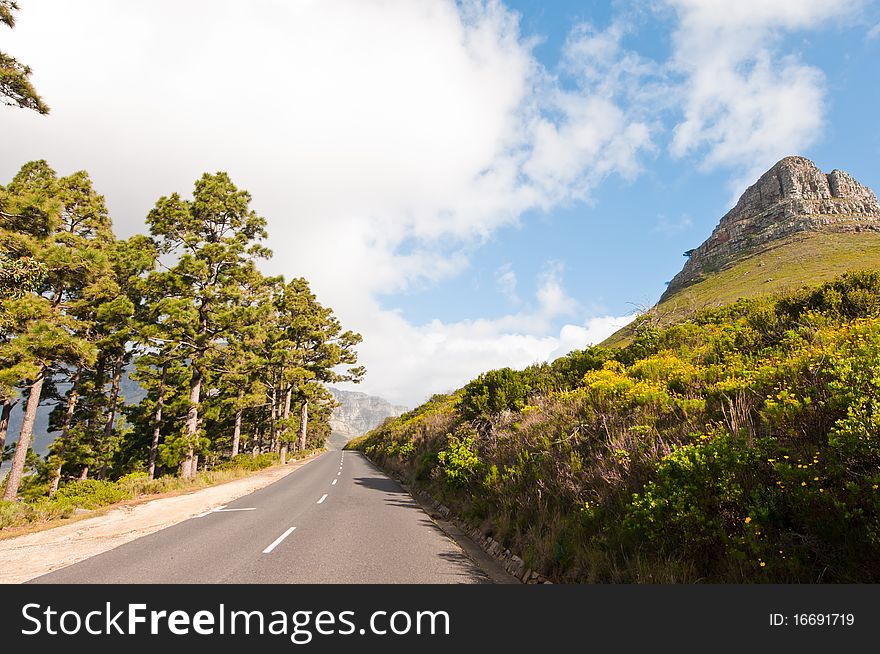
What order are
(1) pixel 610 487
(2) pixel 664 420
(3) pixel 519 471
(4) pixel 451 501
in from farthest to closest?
(4) pixel 451 501 < (3) pixel 519 471 < (2) pixel 664 420 < (1) pixel 610 487

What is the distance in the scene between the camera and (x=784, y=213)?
10819 cm

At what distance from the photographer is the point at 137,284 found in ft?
68.9

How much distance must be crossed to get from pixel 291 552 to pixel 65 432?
86.4 ft

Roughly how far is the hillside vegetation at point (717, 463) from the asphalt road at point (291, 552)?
1431 millimetres

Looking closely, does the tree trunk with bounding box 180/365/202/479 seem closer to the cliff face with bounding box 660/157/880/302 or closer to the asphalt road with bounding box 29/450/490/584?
the asphalt road with bounding box 29/450/490/584

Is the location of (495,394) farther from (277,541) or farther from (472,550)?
(277,541)

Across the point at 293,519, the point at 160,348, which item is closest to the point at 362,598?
the point at 293,519

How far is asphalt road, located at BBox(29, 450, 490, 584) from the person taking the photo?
18.9 ft

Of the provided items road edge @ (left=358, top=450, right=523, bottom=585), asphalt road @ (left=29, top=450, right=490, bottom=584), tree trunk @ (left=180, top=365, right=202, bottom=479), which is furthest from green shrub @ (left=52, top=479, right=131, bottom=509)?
road edge @ (left=358, top=450, right=523, bottom=585)

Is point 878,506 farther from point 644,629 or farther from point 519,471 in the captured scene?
point 519,471

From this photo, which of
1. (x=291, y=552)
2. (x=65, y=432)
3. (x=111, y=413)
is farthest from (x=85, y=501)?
(x=111, y=413)

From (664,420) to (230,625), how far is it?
647 centimetres

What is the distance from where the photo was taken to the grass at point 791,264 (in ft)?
172

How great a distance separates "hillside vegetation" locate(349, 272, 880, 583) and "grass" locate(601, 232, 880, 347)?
40.1m
